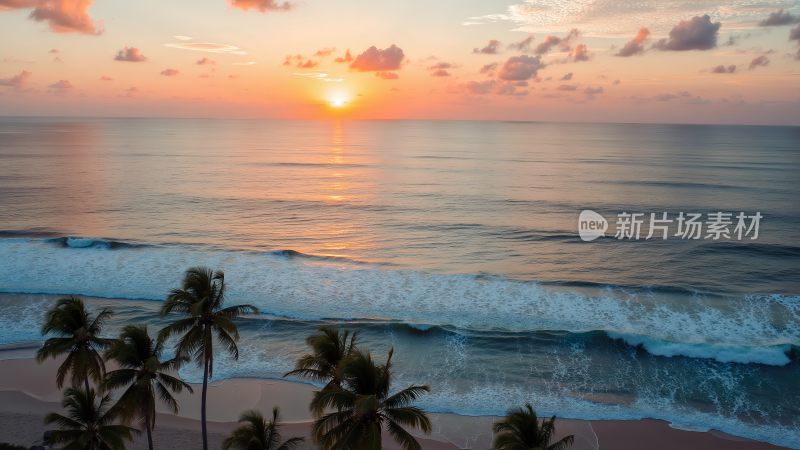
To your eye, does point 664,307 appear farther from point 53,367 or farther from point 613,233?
point 53,367

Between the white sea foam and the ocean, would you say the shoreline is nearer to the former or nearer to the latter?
the ocean

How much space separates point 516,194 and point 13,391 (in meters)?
65.9

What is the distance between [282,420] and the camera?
1041 inches

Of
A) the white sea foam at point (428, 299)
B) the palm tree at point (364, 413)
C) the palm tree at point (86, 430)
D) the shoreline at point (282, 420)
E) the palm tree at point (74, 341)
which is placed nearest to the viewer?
the palm tree at point (364, 413)

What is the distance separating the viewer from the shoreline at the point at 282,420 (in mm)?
24797

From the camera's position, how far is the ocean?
100 feet

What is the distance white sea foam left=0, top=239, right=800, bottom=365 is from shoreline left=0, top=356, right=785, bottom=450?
8811mm

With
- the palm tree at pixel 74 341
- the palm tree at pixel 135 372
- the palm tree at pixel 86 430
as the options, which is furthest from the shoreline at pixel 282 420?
the palm tree at pixel 86 430

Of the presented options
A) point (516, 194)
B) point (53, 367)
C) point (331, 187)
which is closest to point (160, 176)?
point (331, 187)

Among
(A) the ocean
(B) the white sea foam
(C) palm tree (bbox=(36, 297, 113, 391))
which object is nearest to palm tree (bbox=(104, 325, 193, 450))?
(C) palm tree (bbox=(36, 297, 113, 391))

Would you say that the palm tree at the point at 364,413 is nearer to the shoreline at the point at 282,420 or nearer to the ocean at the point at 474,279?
the shoreline at the point at 282,420

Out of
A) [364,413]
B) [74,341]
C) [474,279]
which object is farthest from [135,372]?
[474,279]

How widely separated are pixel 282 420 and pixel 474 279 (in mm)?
22435

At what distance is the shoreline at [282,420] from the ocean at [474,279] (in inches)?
39.8
